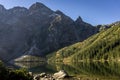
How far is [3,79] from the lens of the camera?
52688 mm

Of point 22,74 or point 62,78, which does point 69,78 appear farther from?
point 22,74

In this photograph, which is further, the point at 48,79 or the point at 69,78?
the point at 69,78

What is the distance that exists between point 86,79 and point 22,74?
216ft

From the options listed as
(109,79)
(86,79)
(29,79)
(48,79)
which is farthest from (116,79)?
(29,79)

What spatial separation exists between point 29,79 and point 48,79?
166 feet

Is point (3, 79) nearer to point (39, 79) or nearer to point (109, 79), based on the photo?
point (39, 79)

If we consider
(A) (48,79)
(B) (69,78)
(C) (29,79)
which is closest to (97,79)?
(B) (69,78)

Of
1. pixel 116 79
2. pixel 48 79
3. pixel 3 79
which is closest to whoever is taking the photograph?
pixel 3 79

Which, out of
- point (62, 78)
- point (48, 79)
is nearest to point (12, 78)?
point (48, 79)

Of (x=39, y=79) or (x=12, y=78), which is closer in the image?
(x=12, y=78)

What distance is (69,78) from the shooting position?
116938 millimetres

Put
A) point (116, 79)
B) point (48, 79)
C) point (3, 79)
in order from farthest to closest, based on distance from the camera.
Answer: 1. point (116, 79)
2. point (48, 79)
3. point (3, 79)

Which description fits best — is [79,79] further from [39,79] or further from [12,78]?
[12,78]

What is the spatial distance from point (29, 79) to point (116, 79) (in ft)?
215
